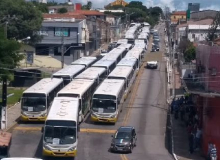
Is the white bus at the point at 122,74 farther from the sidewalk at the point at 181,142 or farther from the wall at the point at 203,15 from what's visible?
the wall at the point at 203,15

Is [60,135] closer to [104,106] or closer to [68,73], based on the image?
[104,106]

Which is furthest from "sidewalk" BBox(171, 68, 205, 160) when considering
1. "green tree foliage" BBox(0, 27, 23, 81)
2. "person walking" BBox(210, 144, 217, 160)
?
"green tree foliage" BBox(0, 27, 23, 81)

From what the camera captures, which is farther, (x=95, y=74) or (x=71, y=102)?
(x=95, y=74)

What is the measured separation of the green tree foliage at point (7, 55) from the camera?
32.6 m

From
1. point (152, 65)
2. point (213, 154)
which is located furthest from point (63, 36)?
point (213, 154)

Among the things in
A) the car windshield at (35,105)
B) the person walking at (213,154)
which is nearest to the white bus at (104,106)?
the car windshield at (35,105)

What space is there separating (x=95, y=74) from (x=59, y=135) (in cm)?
1448

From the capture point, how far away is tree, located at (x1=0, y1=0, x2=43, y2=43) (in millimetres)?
64312

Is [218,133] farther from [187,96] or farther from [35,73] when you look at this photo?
[35,73]

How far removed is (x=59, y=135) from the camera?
2620 centimetres

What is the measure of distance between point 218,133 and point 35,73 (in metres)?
24.3

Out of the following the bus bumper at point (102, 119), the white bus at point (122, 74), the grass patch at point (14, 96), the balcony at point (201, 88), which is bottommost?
the grass patch at point (14, 96)

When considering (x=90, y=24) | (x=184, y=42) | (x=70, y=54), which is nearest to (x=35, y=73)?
(x=70, y=54)

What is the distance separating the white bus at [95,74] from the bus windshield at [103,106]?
5.19m
